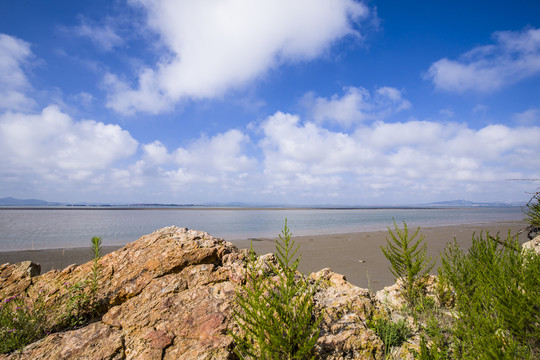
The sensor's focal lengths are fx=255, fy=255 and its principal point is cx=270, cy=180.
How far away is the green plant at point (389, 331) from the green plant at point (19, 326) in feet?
14.6

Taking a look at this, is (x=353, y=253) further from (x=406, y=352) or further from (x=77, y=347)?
(x=77, y=347)

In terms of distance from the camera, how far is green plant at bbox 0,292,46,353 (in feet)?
10.3

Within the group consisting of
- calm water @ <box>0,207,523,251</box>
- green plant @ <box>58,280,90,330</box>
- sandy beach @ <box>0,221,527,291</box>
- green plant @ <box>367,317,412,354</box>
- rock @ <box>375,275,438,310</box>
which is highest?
green plant @ <box>58,280,90,330</box>

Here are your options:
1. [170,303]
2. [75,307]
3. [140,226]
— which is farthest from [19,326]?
[140,226]

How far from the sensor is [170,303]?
11.4 ft

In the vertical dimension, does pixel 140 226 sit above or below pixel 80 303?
below

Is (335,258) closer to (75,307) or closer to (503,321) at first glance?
(503,321)

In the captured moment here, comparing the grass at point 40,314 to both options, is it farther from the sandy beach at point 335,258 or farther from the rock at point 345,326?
the sandy beach at point 335,258

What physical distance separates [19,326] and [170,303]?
1989 millimetres

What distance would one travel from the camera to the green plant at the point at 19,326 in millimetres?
3133

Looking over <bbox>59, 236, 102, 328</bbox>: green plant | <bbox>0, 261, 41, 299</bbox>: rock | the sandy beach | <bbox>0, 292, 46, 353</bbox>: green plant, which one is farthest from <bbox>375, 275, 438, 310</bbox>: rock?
<bbox>0, 261, 41, 299</bbox>: rock

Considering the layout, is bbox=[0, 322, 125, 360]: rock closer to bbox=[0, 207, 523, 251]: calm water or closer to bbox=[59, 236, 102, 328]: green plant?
bbox=[59, 236, 102, 328]: green plant

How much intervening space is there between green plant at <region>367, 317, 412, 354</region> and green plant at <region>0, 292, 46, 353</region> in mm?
4450

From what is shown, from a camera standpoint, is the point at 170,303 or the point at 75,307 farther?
the point at 75,307
